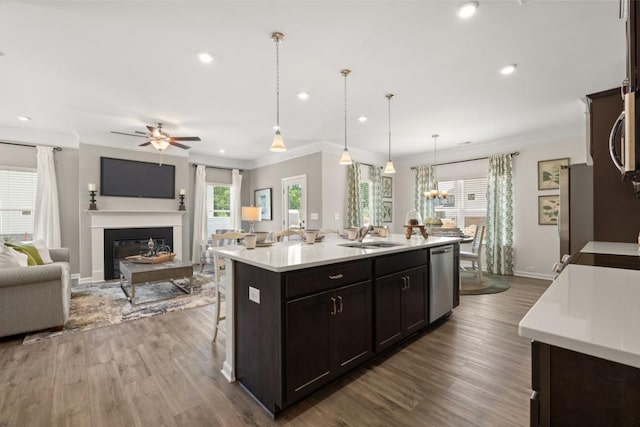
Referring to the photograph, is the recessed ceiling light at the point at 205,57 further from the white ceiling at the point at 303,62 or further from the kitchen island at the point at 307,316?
the kitchen island at the point at 307,316

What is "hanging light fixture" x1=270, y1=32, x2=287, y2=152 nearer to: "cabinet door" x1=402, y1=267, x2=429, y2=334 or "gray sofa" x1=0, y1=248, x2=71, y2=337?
"cabinet door" x1=402, y1=267, x2=429, y2=334

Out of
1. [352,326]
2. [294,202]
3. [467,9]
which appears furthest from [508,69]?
[294,202]

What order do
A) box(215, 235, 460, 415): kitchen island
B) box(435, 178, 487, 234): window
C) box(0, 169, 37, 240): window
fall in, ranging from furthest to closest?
box(435, 178, 487, 234): window, box(0, 169, 37, 240): window, box(215, 235, 460, 415): kitchen island

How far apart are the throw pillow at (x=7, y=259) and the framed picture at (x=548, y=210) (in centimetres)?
771

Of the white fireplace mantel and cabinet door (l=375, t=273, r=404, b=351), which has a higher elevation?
the white fireplace mantel

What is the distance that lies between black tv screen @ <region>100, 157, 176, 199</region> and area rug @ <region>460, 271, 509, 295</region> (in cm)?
605

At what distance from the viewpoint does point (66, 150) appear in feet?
17.5

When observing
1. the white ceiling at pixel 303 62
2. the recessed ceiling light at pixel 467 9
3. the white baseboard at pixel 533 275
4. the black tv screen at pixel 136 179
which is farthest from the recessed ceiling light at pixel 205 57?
the white baseboard at pixel 533 275

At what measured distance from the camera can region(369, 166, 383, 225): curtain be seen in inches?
268

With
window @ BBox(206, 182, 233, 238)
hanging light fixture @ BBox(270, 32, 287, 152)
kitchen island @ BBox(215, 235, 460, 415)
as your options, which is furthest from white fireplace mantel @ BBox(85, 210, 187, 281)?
kitchen island @ BBox(215, 235, 460, 415)

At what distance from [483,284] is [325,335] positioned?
13.3 ft

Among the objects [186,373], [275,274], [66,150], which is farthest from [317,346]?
[66,150]

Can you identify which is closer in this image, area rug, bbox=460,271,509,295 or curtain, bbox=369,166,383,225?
area rug, bbox=460,271,509,295

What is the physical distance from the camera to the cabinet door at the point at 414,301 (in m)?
2.61
